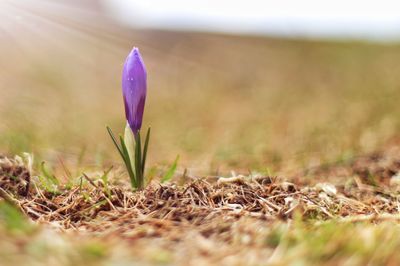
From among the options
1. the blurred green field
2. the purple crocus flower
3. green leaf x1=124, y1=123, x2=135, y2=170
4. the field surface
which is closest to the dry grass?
the field surface

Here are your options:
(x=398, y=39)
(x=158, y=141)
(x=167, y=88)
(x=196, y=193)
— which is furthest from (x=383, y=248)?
(x=398, y=39)

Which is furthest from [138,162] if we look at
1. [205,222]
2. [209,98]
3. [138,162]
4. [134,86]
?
[209,98]

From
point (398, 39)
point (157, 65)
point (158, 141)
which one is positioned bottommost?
point (158, 141)

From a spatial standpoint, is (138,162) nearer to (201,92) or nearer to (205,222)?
(205,222)

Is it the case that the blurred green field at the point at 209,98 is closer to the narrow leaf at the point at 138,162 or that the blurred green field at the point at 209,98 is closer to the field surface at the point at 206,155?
the field surface at the point at 206,155

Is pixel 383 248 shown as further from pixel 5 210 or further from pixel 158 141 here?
pixel 158 141

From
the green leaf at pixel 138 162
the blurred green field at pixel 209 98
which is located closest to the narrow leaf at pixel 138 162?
the green leaf at pixel 138 162

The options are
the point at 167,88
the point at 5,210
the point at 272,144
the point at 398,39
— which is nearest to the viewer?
the point at 5,210
